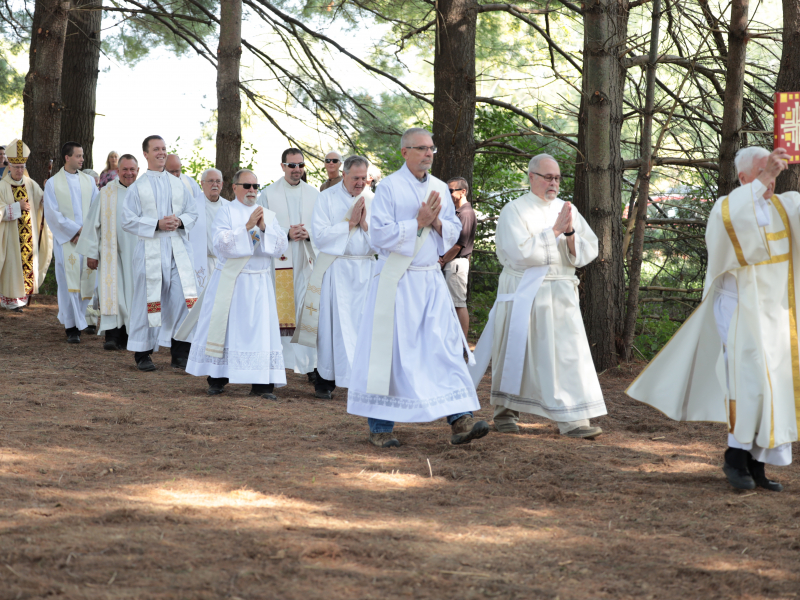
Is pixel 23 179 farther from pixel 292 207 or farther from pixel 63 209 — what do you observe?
pixel 292 207

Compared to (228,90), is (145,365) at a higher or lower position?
lower

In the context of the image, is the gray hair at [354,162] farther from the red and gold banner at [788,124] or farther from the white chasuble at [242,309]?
the red and gold banner at [788,124]

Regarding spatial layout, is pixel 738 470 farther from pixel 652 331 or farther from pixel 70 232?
pixel 70 232

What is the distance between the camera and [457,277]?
927cm

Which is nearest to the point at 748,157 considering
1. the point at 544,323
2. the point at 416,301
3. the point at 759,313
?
the point at 759,313

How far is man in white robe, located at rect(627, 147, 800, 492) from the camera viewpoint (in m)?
4.67

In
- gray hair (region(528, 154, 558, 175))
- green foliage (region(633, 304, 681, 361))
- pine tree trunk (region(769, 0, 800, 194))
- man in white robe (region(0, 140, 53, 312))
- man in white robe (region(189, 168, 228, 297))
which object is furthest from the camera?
man in white robe (region(0, 140, 53, 312))

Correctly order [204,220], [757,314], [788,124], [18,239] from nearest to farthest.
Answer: [757,314] → [788,124] → [204,220] → [18,239]

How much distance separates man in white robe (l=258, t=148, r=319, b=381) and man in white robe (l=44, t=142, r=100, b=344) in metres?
2.95

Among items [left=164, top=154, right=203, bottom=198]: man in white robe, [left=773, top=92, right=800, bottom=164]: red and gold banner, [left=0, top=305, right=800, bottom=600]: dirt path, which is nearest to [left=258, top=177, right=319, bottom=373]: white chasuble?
[left=164, top=154, right=203, bottom=198]: man in white robe

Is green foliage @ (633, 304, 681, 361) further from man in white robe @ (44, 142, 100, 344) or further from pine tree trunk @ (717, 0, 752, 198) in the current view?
man in white robe @ (44, 142, 100, 344)

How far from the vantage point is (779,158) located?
4648 mm

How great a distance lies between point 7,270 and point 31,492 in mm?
9332

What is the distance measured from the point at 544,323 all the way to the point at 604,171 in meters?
2.75
